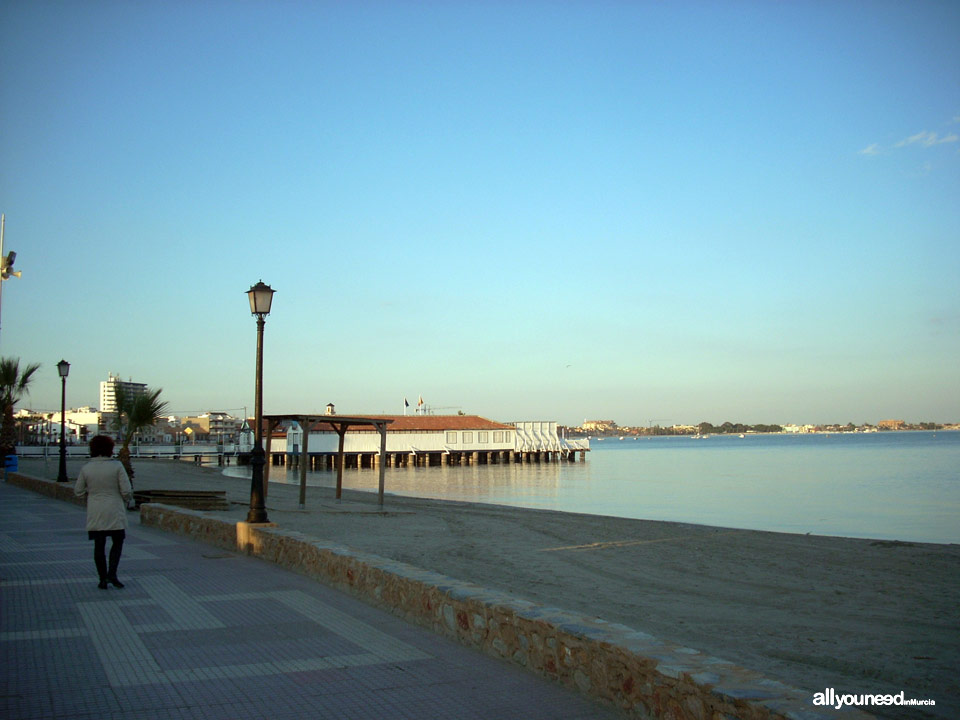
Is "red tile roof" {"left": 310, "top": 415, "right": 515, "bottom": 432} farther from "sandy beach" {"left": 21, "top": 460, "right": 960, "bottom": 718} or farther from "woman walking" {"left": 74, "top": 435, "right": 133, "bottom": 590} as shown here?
"woman walking" {"left": 74, "top": 435, "right": 133, "bottom": 590}

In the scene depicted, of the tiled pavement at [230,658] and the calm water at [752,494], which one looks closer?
the tiled pavement at [230,658]

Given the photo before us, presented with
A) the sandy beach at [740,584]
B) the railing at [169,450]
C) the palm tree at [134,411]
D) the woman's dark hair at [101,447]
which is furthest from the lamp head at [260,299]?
the railing at [169,450]

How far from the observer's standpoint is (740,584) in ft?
43.0

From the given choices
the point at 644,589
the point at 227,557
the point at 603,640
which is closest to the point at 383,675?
the point at 603,640

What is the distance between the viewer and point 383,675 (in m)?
5.40

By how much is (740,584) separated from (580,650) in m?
9.07

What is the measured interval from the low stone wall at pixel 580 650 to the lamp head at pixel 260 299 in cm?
490

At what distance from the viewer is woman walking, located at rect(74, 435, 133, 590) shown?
27.7 feet

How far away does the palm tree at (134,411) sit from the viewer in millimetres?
21828

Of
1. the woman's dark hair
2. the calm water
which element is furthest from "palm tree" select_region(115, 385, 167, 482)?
the calm water

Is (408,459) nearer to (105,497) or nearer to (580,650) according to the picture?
(105,497)

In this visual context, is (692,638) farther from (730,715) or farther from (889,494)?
(889,494)

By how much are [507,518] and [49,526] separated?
535 inches

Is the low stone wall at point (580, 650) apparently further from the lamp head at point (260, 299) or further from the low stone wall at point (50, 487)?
the low stone wall at point (50, 487)
